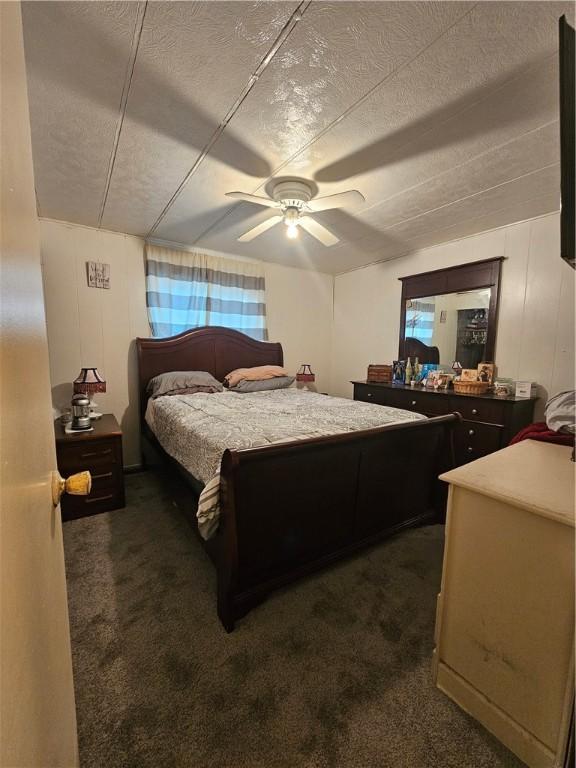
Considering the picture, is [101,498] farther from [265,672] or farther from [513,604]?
[513,604]

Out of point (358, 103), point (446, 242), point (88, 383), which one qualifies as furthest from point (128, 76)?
point (446, 242)

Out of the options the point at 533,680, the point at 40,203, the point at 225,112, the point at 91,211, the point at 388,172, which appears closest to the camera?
the point at 533,680

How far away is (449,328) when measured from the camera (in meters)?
3.47

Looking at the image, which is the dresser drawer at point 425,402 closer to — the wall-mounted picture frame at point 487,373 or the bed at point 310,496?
the wall-mounted picture frame at point 487,373

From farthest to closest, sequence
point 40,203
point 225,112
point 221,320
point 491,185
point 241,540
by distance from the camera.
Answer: point 221,320, point 40,203, point 491,185, point 225,112, point 241,540

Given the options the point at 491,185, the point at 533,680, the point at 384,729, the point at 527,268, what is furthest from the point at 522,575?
the point at 527,268

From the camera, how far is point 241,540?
1.49 metres

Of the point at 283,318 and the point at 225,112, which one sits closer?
the point at 225,112

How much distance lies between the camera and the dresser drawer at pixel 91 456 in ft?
7.79

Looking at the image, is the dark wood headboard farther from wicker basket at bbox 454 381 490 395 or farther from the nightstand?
wicker basket at bbox 454 381 490 395

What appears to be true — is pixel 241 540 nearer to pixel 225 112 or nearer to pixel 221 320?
pixel 225 112

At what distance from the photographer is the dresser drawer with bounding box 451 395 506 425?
105 inches

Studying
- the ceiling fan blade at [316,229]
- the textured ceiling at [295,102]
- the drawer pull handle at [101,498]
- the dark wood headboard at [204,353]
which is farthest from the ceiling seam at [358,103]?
the drawer pull handle at [101,498]

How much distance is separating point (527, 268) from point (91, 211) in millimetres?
3790
